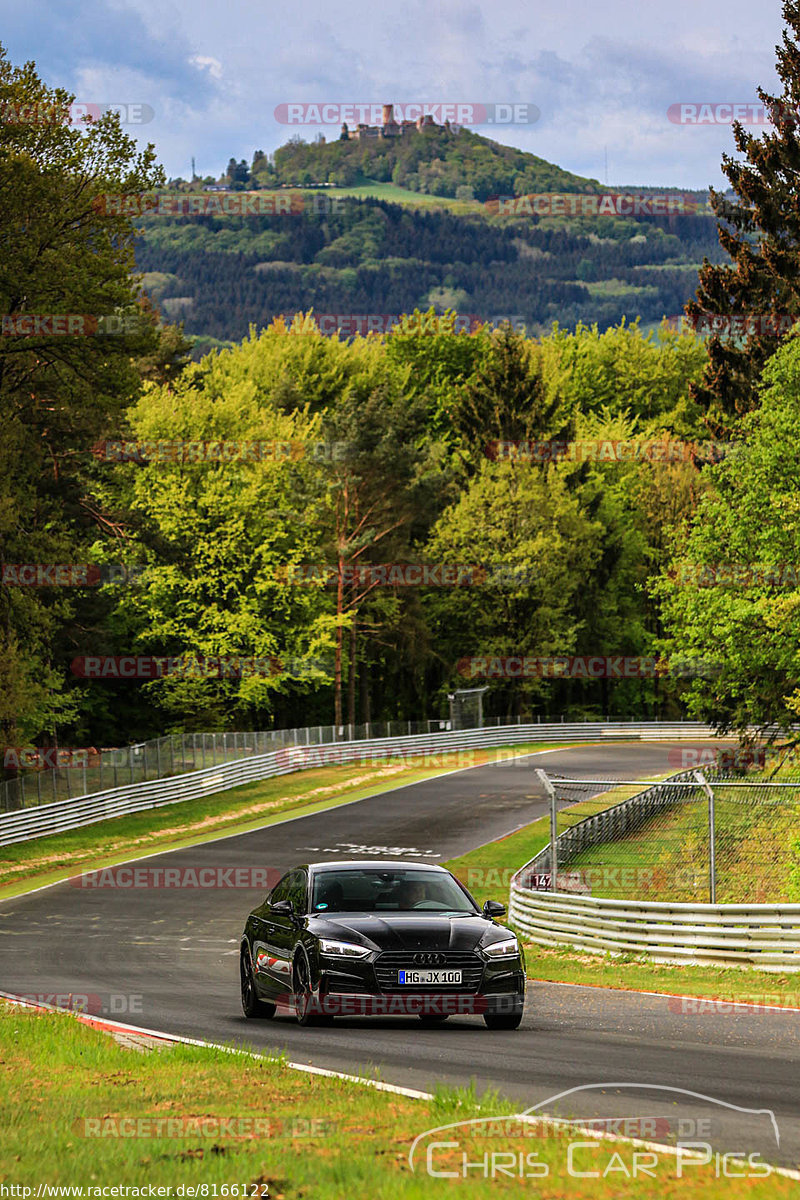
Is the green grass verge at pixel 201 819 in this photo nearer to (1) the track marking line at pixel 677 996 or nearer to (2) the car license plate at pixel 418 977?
(1) the track marking line at pixel 677 996

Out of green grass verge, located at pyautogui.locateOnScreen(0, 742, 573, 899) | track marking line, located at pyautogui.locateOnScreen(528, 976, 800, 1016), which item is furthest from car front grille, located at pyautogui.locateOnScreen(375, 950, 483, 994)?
green grass verge, located at pyautogui.locateOnScreen(0, 742, 573, 899)

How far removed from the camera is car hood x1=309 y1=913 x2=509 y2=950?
1314cm

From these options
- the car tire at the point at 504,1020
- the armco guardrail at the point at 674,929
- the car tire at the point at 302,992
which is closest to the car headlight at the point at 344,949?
the car tire at the point at 302,992

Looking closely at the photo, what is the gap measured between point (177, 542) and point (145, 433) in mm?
5692

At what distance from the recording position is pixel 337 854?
38.8 m

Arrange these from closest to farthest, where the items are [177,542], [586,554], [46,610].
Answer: [46,610], [177,542], [586,554]

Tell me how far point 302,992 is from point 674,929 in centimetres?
825

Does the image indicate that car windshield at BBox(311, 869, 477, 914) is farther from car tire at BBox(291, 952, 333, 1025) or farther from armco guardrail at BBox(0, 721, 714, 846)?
armco guardrail at BBox(0, 721, 714, 846)

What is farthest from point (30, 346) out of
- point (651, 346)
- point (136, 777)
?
point (651, 346)

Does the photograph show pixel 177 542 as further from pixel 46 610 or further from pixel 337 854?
pixel 337 854

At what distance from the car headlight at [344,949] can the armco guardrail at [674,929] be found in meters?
7.34

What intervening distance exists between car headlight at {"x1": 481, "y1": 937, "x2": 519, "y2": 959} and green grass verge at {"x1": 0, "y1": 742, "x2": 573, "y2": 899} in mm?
23115

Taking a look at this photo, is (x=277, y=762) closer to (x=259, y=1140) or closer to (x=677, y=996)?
(x=677, y=996)

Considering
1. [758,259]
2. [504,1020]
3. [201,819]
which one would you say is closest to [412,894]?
[504,1020]
